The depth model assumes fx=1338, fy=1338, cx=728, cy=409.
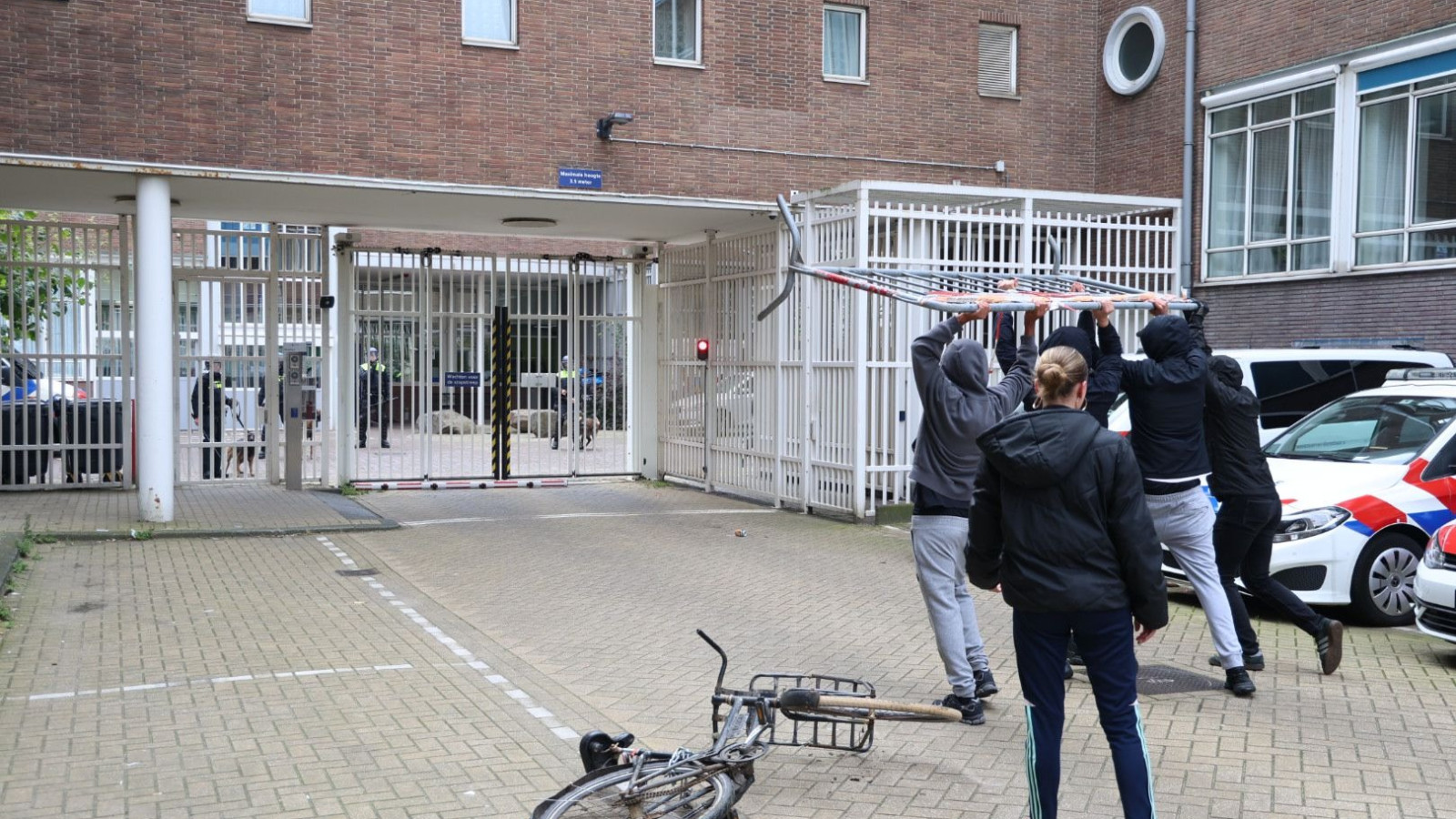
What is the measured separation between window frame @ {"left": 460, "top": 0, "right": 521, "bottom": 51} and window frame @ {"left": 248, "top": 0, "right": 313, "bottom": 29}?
5.09ft

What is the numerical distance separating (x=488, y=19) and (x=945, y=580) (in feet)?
33.4

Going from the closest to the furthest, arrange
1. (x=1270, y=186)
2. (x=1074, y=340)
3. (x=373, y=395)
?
(x=1074, y=340)
(x=1270, y=186)
(x=373, y=395)

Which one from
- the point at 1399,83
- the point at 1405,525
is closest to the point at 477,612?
the point at 1405,525

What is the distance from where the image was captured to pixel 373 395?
55.7ft

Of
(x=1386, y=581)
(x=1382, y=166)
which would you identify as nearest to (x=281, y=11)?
(x=1386, y=581)

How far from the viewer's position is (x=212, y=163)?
13.1m

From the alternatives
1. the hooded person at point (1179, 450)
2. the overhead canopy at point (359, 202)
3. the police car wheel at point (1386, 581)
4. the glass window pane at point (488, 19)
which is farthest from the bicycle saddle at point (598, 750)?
the glass window pane at point (488, 19)

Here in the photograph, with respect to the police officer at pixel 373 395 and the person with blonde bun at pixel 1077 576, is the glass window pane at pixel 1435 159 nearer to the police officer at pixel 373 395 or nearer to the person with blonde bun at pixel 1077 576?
the person with blonde bun at pixel 1077 576

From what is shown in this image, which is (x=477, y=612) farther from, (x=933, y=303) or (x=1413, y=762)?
(x=1413, y=762)

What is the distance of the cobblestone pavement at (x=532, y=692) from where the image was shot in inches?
217

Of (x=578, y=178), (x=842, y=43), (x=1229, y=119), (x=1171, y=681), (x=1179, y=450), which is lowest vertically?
(x=1171, y=681)

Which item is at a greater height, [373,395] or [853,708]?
[373,395]

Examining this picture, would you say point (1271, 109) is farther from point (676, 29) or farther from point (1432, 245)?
point (676, 29)

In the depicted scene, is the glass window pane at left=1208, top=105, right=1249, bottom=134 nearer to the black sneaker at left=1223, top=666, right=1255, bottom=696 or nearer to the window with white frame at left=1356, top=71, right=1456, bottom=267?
the window with white frame at left=1356, top=71, right=1456, bottom=267
